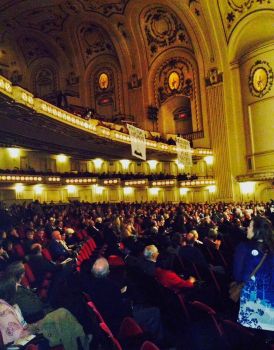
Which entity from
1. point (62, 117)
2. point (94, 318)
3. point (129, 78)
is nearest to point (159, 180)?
point (129, 78)

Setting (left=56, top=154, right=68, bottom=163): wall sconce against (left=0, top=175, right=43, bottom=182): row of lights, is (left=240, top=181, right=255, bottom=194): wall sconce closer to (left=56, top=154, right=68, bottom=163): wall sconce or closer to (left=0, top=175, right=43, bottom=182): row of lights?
(left=56, top=154, right=68, bottom=163): wall sconce

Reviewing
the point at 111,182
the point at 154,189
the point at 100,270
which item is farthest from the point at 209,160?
the point at 100,270

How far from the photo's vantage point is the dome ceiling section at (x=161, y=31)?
2977 cm

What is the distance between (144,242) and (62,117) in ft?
34.1

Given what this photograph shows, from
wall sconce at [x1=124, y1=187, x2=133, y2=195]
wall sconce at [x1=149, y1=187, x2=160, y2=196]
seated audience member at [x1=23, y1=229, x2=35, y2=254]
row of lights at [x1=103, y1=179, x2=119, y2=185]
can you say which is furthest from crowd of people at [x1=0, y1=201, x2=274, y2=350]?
wall sconce at [x1=149, y1=187, x2=160, y2=196]

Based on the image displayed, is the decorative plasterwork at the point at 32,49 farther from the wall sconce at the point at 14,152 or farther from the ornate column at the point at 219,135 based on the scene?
the ornate column at the point at 219,135

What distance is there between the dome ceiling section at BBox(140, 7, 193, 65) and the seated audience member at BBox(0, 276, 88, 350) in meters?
29.5

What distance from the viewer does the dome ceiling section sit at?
29766mm

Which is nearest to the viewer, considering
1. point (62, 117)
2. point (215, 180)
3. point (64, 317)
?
point (64, 317)

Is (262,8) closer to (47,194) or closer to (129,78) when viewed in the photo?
(129,78)

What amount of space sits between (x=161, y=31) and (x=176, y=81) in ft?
14.0

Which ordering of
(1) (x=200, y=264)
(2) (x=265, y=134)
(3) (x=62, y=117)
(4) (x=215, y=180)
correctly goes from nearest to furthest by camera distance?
(1) (x=200, y=264)
(3) (x=62, y=117)
(2) (x=265, y=134)
(4) (x=215, y=180)

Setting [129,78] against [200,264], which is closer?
[200,264]

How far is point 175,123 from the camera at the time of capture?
33812mm
